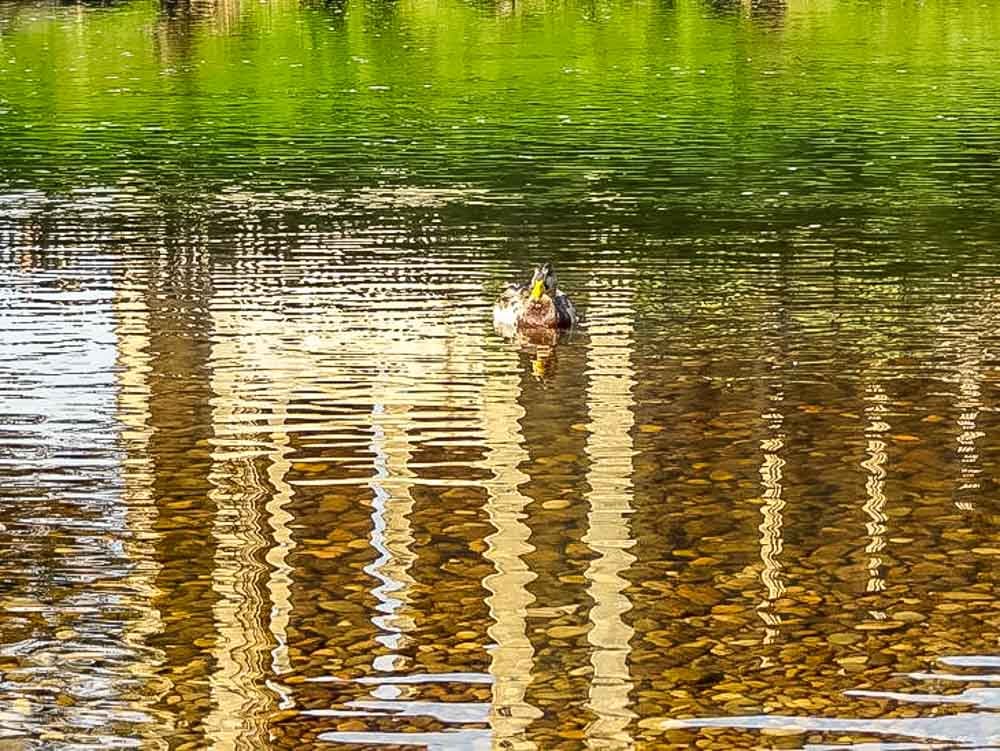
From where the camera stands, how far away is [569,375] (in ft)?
73.2

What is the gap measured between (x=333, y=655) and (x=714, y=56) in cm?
6462

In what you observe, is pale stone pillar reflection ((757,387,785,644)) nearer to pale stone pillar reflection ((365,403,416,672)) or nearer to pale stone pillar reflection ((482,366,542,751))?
pale stone pillar reflection ((482,366,542,751))

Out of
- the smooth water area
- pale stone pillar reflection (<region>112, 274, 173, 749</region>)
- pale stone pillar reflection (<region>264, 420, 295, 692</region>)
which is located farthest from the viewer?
pale stone pillar reflection (<region>112, 274, 173, 749</region>)

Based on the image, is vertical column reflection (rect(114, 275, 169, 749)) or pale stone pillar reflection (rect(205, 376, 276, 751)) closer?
pale stone pillar reflection (rect(205, 376, 276, 751))

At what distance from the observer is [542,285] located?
24.2m

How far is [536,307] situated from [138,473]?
7.15 metres

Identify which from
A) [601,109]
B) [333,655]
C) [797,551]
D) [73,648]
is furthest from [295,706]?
[601,109]

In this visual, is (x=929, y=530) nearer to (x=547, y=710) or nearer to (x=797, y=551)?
(x=797, y=551)

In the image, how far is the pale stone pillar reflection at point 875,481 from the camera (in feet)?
50.0

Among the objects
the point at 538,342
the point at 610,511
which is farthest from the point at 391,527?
the point at 538,342

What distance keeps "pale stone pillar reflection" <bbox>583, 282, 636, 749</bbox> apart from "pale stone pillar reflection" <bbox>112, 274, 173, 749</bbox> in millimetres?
2495

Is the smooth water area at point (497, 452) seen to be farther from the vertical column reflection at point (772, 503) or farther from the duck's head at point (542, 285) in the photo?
the duck's head at point (542, 285)

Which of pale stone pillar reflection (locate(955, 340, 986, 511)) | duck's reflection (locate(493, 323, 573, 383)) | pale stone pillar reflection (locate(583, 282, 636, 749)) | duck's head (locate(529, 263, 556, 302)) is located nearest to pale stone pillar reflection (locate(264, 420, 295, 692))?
pale stone pillar reflection (locate(583, 282, 636, 749))

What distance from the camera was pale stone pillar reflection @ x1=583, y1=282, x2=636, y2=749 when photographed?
12.4 meters
